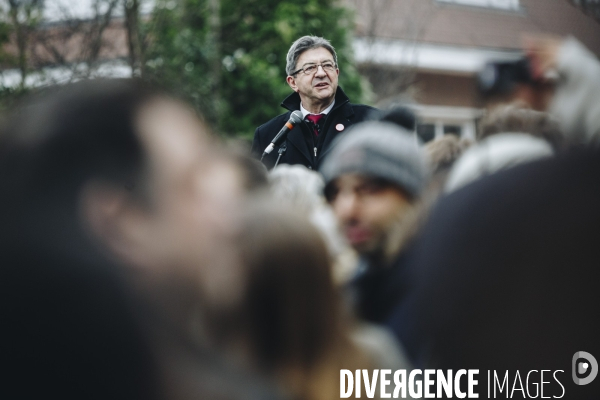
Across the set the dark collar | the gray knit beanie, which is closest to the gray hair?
the dark collar

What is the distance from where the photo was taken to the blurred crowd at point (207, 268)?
4.42ft

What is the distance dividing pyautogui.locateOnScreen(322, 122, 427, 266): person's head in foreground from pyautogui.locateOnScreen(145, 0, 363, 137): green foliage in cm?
688

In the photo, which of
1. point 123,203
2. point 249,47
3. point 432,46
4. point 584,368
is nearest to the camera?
point 123,203

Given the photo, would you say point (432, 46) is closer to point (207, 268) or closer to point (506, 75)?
point (506, 75)

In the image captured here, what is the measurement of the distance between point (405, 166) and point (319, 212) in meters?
0.29

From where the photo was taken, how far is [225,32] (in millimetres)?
10133

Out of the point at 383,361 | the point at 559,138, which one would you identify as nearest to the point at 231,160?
the point at 383,361

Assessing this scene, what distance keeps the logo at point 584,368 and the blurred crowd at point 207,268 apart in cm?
2

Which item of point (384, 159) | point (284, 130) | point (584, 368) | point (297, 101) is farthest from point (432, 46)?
point (584, 368)

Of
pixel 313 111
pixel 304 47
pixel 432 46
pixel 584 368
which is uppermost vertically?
pixel 432 46

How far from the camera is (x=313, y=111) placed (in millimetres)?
3434

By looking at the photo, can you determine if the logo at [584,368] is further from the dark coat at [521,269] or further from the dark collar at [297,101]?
the dark collar at [297,101]

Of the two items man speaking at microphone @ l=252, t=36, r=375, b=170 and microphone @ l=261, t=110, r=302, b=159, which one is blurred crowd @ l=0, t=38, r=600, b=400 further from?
man speaking at microphone @ l=252, t=36, r=375, b=170

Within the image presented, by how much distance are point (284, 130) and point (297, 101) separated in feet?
1.29
